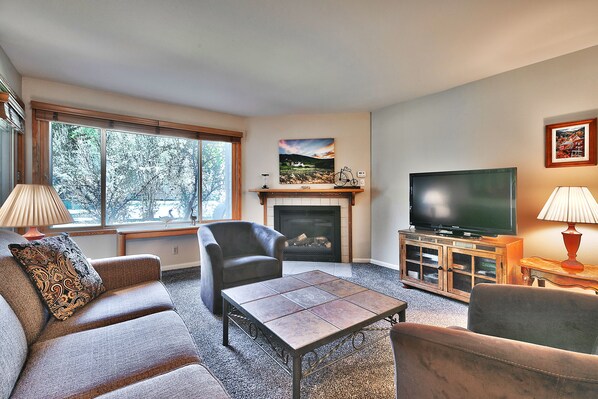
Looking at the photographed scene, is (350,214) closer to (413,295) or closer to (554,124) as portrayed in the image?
(413,295)

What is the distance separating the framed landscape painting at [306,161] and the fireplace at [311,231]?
473 mm

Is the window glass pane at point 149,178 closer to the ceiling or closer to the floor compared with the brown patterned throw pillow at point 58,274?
closer to the ceiling

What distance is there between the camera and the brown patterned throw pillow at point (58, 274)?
4.57 ft

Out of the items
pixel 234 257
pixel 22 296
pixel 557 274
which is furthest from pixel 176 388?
pixel 557 274

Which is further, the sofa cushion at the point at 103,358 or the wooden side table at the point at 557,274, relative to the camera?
the wooden side table at the point at 557,274

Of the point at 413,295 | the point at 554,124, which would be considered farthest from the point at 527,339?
the point at 554,124

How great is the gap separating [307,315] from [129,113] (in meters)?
3.52

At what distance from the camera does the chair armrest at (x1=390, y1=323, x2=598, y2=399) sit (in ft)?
2.10

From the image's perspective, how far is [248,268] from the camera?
2.50 m

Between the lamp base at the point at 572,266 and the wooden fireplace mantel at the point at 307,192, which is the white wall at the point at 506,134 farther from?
the wooden fireplace mantel at the point at 307,192

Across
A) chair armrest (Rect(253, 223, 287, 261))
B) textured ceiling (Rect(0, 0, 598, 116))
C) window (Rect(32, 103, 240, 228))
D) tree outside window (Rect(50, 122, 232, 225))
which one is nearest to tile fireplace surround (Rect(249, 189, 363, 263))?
window (Rect(32, 103, 240, 228))

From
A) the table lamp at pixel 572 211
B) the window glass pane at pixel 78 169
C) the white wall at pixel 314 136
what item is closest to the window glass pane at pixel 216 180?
the white wall at pixel 314 136

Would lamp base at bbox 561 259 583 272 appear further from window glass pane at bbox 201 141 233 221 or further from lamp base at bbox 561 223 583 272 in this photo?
window glass pane at bbox 201 141 233 221

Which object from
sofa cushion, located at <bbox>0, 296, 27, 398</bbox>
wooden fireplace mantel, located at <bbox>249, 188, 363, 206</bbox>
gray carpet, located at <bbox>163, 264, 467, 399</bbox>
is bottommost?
gray carpet, located at <bbox>163, 264, 467, 399</bbox>
